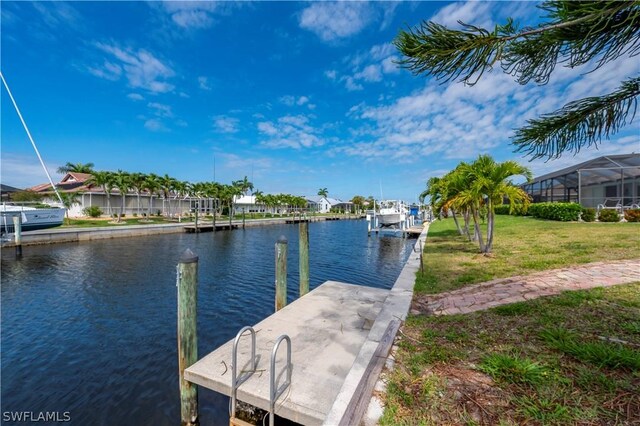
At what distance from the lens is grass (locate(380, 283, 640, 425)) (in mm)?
2539

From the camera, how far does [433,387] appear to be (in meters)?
2.98

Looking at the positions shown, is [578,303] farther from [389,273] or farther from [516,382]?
[389,273]

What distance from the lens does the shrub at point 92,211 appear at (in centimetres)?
3756

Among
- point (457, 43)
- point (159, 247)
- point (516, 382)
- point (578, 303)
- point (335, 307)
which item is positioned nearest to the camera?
point (457, 43)

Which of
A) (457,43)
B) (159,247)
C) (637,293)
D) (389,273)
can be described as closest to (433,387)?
(457,43)

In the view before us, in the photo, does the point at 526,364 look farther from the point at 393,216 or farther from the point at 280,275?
the point at 393,216

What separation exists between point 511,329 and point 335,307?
3.45 m

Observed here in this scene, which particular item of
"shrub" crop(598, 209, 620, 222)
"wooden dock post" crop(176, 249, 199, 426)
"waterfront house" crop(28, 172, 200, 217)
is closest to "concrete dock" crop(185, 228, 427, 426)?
"wooden dock post" crop(176, 249, 199, 426)

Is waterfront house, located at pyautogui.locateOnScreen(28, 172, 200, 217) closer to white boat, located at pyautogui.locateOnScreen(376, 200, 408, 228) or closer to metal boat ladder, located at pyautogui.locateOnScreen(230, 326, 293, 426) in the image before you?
white boat, located at pyautogui.locateOnScreen(376, 200, 408, 228)

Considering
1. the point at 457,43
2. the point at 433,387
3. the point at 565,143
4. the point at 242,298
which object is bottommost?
the point at 242,298

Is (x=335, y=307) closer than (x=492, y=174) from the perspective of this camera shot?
Yes

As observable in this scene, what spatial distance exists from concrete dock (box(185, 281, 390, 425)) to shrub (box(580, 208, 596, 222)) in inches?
745

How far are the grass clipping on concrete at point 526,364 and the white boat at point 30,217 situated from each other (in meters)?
28.4

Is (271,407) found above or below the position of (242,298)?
above
